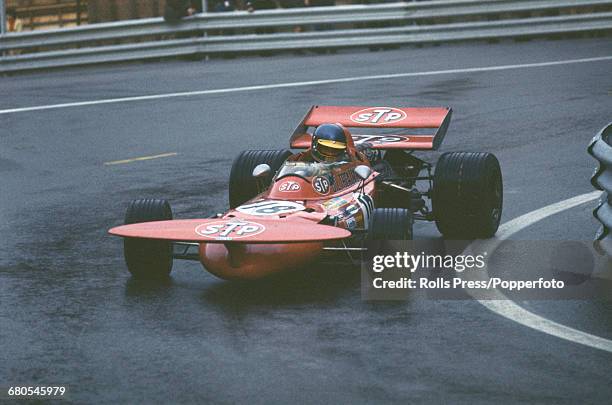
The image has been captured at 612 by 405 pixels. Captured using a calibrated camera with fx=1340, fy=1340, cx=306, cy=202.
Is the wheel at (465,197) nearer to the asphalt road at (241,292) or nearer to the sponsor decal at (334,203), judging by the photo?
the asphalt road at (241,292)

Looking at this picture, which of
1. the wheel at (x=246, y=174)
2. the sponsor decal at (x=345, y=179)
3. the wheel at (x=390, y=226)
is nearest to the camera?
the wheel at (x=390, y=226)

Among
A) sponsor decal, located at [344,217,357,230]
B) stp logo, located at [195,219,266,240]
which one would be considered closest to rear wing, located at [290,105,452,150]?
sponsor decal, located at [344,217,357,230]

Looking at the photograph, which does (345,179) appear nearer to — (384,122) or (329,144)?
(329,144)

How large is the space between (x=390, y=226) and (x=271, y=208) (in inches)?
40.1

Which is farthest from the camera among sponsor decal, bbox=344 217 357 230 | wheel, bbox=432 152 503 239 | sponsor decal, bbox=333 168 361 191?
wheel, bbox=432 152 503 239

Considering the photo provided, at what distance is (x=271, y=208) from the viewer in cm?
1058

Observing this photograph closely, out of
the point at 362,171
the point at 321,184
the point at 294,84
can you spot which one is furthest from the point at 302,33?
the point at 321,184

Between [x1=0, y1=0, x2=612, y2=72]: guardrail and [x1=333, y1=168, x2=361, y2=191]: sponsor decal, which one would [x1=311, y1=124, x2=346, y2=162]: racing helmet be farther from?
[x1=0, y1=0, x2=612, y2=72]: guardrail

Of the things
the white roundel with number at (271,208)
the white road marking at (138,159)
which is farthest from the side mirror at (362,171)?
the white road marking at (138,159)

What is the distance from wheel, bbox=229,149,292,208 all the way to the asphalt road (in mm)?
839

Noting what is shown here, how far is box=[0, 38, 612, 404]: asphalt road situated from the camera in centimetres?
779

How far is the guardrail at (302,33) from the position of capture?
27906 millimetres

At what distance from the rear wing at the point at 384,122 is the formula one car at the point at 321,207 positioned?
0.01 metres

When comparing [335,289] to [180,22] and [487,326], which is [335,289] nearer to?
[487,326]
